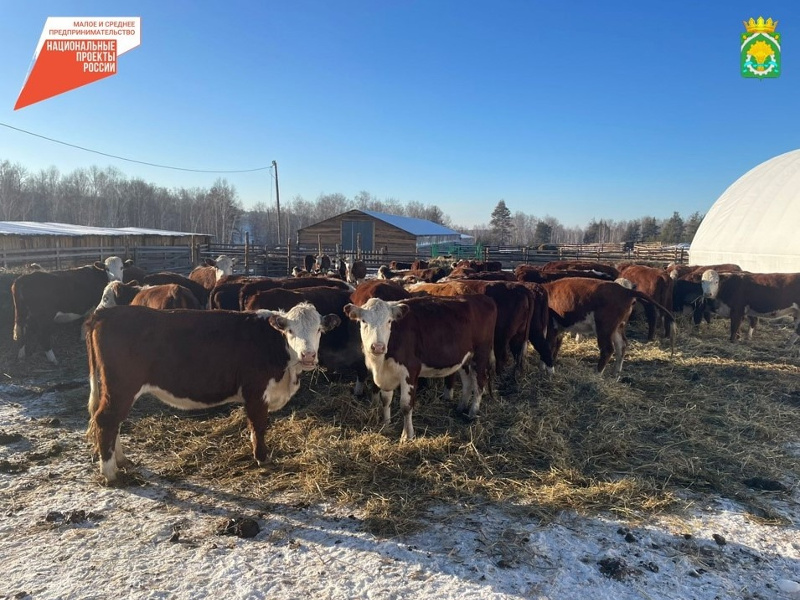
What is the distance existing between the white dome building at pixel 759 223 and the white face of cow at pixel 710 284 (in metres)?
8.44

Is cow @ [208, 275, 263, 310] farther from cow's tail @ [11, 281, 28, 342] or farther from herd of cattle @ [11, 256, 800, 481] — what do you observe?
cow's tail @ [11, 281, 28, 342]

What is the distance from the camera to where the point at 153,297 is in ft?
27.2

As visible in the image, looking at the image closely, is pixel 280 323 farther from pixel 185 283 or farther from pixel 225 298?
pixel 185 283

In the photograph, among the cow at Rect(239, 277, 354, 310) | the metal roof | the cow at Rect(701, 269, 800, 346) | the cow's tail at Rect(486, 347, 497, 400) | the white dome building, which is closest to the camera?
the cow's tail at Rect(486, 347, 497, 400)

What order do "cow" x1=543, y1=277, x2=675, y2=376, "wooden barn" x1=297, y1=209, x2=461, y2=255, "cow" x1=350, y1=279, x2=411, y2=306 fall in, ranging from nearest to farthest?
1. "cow" x1=350, y1=279, x2=411, y2=306
2. "cow" x1=543, y1=277, x2=675, y2=376
3. "wooden barn" x1=297, y1=209, x2=461, y2=255

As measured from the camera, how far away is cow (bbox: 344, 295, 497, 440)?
5617mm

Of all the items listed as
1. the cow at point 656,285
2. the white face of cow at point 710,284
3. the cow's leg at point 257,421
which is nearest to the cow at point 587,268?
the cow at point 656,285

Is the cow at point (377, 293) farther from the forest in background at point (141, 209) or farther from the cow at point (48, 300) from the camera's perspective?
the forest in background at point (141, 209)

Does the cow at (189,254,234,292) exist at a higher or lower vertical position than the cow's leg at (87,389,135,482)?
higher

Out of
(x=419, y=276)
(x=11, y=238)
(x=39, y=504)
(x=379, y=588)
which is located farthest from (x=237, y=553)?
(x=11, y=238)

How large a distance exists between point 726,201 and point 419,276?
859 inches

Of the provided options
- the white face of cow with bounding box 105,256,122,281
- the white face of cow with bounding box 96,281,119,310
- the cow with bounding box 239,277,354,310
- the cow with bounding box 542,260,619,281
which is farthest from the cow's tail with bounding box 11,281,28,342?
the cow with bounding box 542,260,619,281

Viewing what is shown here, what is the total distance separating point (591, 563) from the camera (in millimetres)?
3588

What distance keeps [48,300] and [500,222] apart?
79109mm
